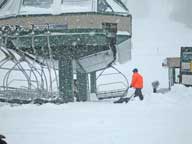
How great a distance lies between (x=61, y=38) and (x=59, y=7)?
3.88ft

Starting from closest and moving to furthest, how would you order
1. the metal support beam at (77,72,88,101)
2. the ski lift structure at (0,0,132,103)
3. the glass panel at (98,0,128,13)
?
the ski lift structure at (0,0,132,103), the glass panel at (98,0,128,13), the metal support beam at (77,72,88,101)

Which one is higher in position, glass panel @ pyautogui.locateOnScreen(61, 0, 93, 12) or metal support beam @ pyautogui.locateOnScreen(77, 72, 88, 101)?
glass panel @ pyautogui.locateOnScreen(61, 0, 93, 12)

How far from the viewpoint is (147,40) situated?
52469 mm

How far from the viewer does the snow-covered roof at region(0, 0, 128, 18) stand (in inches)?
658

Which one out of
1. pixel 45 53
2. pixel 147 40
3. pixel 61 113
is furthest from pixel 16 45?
pixel 147 40

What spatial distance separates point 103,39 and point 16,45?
9.15ft

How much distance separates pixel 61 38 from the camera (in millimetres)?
16188

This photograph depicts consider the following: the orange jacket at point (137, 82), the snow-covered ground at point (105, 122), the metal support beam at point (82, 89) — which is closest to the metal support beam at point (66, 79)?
the metal support beam at point (82, 89)

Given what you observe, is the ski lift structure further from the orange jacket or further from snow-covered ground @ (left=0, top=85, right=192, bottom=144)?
snow-covered ground @ (left=0, top=85, right=192, bottom=144)

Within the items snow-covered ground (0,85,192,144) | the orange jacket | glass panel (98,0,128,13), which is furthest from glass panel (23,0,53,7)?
the orange jacket

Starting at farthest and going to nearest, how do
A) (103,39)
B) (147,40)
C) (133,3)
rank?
(133,3), (147,40), (103,39)

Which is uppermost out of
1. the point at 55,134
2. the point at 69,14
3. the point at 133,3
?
the point at 133,3

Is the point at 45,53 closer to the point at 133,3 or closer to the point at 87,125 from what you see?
the point at 87,125

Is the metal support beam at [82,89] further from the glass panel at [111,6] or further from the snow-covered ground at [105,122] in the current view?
the glass panel at [111,6]
